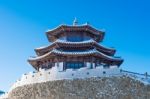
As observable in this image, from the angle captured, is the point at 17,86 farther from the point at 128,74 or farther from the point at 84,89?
the point at 128,74

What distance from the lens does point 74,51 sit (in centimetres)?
4622

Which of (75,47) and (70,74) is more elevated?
(75,47)

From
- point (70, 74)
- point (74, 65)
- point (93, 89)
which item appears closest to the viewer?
point (93, 89)

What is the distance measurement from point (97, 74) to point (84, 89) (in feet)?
9.08

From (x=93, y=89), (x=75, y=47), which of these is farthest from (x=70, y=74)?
(x=75, y=47)

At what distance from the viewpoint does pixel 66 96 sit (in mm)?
36750

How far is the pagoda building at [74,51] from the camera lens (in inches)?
1742

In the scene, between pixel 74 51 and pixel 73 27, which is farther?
pixel 73 27

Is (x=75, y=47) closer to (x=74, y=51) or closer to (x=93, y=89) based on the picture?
(x=74, y=51)

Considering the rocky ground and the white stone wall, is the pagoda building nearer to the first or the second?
the white stone wall

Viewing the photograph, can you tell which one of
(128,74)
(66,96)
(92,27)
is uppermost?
(92,27)

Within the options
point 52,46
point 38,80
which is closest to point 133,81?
point 38,80

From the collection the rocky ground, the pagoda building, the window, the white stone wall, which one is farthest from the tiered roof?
the rocky ground

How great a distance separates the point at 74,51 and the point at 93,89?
10.2 m
